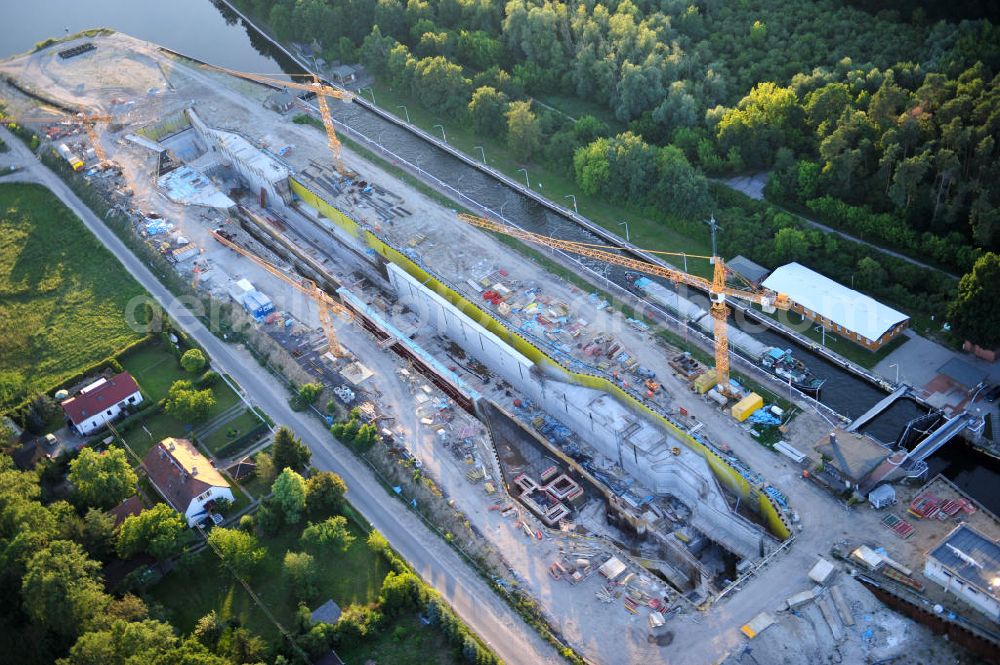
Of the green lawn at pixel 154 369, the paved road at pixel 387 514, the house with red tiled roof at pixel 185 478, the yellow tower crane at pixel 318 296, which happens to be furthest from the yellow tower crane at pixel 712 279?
the house with red tiled roof at pixel 185 478

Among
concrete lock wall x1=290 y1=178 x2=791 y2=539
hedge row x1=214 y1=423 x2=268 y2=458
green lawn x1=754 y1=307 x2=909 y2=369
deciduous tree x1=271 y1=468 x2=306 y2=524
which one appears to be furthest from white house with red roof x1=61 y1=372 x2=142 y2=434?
green lawn x1=754 y1=307 x2=909 y2=369

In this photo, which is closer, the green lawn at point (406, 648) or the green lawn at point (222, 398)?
the green lawn at point (406, 648)

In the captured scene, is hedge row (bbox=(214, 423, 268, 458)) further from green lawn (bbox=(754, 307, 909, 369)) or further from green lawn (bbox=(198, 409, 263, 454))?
green lawn (bbox=(754, 307, 909, 369))

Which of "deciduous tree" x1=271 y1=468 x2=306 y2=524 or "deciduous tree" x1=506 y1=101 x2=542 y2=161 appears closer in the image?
"deciduous tree" x1=271 y1=468 x2=306 y2=524

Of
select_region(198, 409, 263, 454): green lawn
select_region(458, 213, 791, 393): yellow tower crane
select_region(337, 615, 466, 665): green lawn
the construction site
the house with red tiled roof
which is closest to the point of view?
select_region(337, 615, 466, 665): green lawn

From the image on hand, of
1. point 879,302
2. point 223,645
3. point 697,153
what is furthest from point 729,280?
point 223,645

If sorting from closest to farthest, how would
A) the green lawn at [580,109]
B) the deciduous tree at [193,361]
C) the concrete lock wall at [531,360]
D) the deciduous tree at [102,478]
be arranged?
the concrete lock wall at [531,360] → the deciduous tree at [102,478] → the deciduous tree at [193,361] → the green lawn at [580,109]

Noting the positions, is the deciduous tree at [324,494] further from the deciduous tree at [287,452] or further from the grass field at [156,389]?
the grass field at [156,389]
